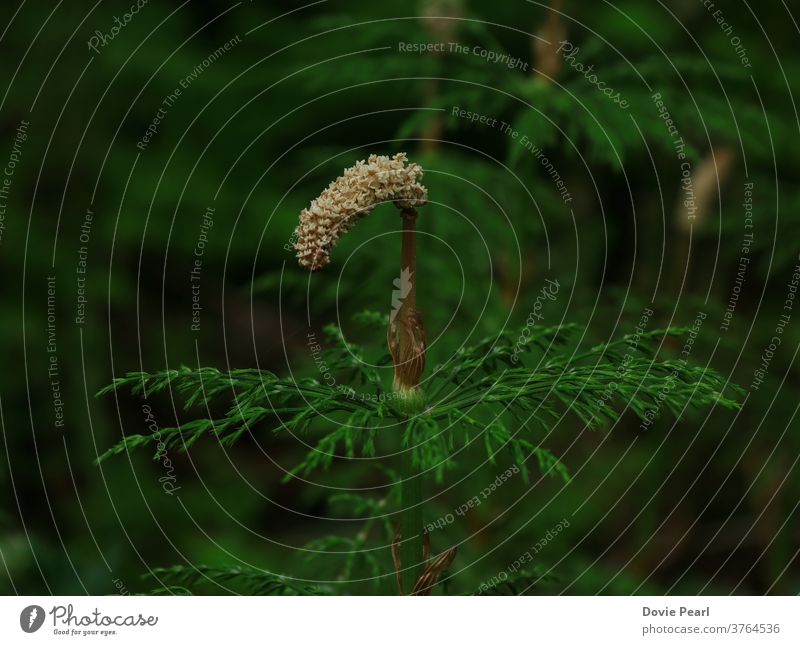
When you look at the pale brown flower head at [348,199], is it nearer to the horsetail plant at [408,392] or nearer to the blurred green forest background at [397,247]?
the horsetail plant at [408,392]

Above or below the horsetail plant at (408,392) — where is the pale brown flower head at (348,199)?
above

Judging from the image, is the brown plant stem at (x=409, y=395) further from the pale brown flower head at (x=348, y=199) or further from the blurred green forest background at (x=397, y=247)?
the blurred green forest background at (x=397, y=247)

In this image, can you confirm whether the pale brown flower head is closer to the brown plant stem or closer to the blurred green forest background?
the brown plant stem

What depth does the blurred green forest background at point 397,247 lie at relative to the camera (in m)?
2.98

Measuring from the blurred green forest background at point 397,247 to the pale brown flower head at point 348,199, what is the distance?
4.25 feet

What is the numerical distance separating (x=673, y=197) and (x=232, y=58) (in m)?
2.14

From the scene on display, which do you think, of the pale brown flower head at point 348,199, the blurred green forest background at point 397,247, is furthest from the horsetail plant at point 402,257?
the blurred green forest background at point 397,247

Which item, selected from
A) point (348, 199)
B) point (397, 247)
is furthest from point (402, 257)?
point (397, 247)

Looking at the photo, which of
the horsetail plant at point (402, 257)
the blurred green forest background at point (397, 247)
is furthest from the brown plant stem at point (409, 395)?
the blurred green forest background at point (397, 247)

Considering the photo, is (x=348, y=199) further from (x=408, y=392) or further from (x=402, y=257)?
(x=408, y=392)

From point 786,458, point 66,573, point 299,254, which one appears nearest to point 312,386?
point 299,254

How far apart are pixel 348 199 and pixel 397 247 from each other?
1.93m

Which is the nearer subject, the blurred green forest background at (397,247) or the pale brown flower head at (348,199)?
the pale brown flower head at (348,199)

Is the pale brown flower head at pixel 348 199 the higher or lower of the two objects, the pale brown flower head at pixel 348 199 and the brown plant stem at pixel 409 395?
the higher
